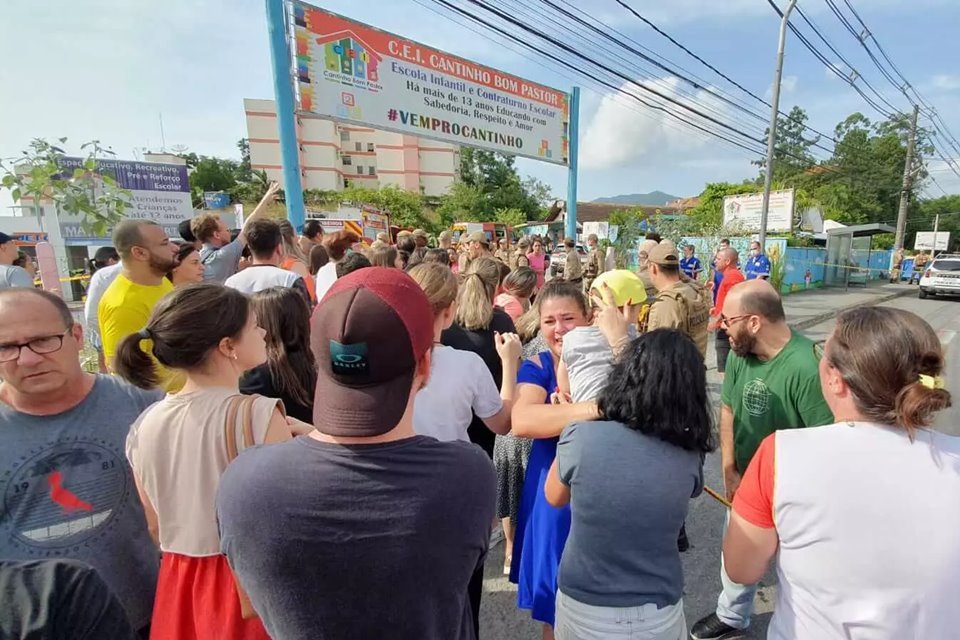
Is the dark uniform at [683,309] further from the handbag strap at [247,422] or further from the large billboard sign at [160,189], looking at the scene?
the large billboard sign at [160,189]

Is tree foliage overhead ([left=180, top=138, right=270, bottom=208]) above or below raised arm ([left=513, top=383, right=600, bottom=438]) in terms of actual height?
above

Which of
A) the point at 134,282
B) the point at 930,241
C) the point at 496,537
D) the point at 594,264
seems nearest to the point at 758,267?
the point at 594,264

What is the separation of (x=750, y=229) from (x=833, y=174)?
3183 cm

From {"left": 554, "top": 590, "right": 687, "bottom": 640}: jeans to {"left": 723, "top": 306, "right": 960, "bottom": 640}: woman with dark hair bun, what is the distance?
34cm

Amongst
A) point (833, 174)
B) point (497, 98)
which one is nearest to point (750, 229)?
point (497, 98)

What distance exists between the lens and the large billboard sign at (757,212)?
19.2 metres

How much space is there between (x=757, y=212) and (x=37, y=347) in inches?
942

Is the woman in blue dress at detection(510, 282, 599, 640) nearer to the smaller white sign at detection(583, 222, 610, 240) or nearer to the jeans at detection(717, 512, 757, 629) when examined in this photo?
the jeans at detection(717, 512, 757, 629)

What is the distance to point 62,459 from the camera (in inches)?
54.0

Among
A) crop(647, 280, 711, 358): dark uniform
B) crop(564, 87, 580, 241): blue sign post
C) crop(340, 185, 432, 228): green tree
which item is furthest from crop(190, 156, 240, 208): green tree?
crop(647, 280, 711, 358): dark uniform

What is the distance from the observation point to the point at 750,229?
20.3 metres

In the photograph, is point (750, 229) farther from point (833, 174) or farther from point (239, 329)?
point (833, 174)

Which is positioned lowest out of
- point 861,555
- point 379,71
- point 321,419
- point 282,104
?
point 861,555

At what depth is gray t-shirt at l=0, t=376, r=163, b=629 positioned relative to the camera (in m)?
1.32
